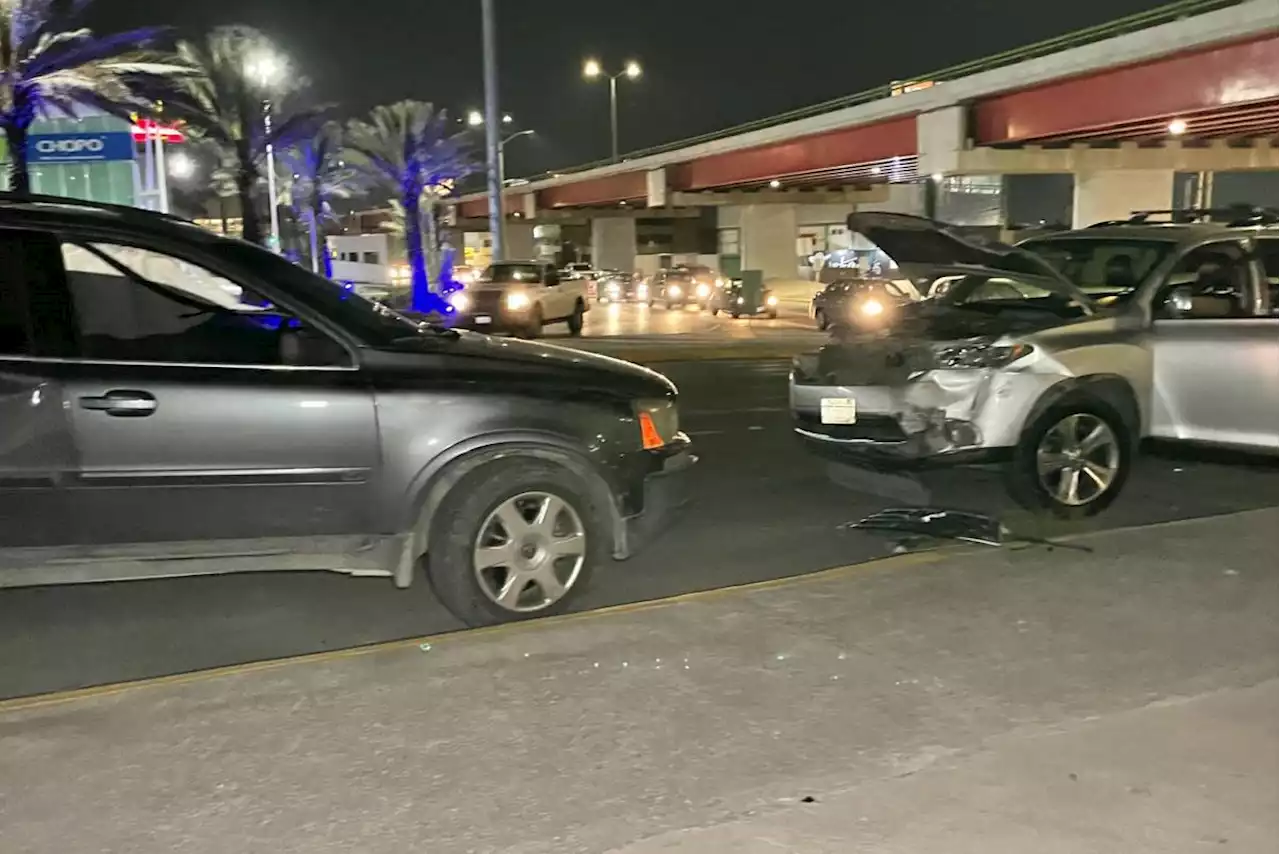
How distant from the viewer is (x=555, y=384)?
5.42 m

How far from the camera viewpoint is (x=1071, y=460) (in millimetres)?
7293

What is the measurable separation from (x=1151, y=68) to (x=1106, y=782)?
22994 mm

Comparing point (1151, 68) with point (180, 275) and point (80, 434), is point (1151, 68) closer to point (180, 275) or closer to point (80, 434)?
point (180, 275)

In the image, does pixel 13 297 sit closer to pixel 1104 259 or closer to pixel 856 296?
pixel 1104 259

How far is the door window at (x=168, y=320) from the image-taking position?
→ 5.06m

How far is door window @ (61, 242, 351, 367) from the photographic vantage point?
506 cm

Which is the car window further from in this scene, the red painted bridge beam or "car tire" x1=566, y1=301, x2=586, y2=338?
"car tire" x1=566, y1=301, x2=586, y2=338

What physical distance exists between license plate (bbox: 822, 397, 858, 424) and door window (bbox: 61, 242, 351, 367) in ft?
11.3

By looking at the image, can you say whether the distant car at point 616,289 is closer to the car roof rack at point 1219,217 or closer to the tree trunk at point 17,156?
the tree trunk at point 17,156

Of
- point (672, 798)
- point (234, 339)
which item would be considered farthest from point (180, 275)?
point (672, 798)

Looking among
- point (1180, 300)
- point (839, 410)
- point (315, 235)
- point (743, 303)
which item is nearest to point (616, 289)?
point (743, 303)

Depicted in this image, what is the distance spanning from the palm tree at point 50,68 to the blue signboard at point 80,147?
62 centimetres

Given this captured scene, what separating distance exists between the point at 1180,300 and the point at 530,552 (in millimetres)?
4927

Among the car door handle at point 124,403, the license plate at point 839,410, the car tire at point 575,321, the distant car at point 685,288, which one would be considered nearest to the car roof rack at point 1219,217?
the license plate at point 839,410
